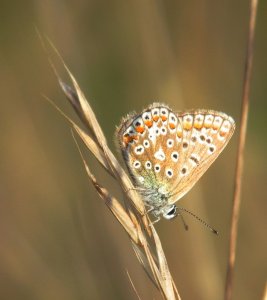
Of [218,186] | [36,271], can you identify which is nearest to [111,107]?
[218,186]

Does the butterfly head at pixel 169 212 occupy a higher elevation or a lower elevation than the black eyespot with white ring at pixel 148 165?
lower

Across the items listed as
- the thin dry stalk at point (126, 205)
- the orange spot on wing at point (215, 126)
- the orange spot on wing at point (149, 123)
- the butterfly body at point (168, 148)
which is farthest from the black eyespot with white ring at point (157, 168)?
the thin dry stalk at point (126, 205)

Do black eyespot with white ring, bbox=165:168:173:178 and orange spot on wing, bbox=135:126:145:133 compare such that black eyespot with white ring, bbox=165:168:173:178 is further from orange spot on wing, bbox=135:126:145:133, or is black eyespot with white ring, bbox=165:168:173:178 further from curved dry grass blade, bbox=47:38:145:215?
curved dry grass blade, bbox=47:38:145:215

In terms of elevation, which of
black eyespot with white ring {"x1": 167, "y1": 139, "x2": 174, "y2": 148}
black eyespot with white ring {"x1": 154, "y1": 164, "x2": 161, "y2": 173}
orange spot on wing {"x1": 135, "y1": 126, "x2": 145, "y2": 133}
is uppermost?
orange spot on wing {"x1": 135, "y1": 126, "x2": 145, "y2": 133}

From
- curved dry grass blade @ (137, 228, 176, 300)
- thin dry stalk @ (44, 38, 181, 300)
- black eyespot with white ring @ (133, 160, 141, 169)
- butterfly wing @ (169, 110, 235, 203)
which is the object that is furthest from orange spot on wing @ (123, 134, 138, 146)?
curved dry grass blade @ (137, 228, 176, 300)

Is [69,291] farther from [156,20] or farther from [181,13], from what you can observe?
[181,13]

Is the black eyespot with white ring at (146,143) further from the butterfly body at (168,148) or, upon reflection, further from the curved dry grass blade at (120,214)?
the curved dry grass blade at (120,214)
